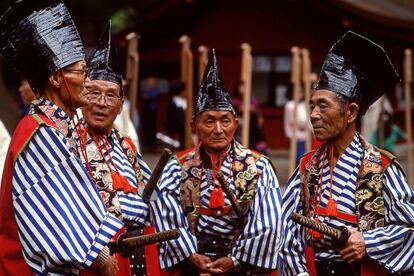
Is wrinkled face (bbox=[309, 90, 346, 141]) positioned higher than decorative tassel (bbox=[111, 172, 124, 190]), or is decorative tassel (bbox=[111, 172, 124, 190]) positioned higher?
wrinkled face (bbox=[309, 90, 346, 141])

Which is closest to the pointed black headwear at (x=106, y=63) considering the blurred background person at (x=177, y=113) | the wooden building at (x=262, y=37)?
the blurred background person at (x=177, y=113)

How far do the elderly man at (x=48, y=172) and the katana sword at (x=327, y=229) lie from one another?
93 cm

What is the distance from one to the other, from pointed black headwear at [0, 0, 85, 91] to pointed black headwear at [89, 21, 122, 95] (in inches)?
47.4

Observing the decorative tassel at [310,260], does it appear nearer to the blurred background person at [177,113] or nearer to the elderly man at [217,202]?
the elderly man at [217,202]

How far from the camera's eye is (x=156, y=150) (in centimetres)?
2422

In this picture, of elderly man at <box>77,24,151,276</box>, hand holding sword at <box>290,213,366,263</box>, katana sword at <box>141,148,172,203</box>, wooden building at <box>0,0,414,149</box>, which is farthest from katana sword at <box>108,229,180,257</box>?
wooden building at <box>0,0,414,149</box>

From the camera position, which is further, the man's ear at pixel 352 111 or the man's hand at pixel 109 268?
the man's ear at pixel 352 111

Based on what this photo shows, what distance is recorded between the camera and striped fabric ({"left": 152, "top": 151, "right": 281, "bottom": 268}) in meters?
5.95

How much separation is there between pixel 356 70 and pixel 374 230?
3.04ft

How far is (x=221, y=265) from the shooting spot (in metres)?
5.96

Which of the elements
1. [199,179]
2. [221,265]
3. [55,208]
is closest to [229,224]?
[221,265]

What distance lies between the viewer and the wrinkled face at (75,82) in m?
4.72

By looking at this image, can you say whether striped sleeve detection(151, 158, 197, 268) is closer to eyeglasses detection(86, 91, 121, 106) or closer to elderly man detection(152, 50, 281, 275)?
elderly man detection(152, 50, 281, 275)

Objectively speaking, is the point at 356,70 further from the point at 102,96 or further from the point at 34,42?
the point at 34,42
